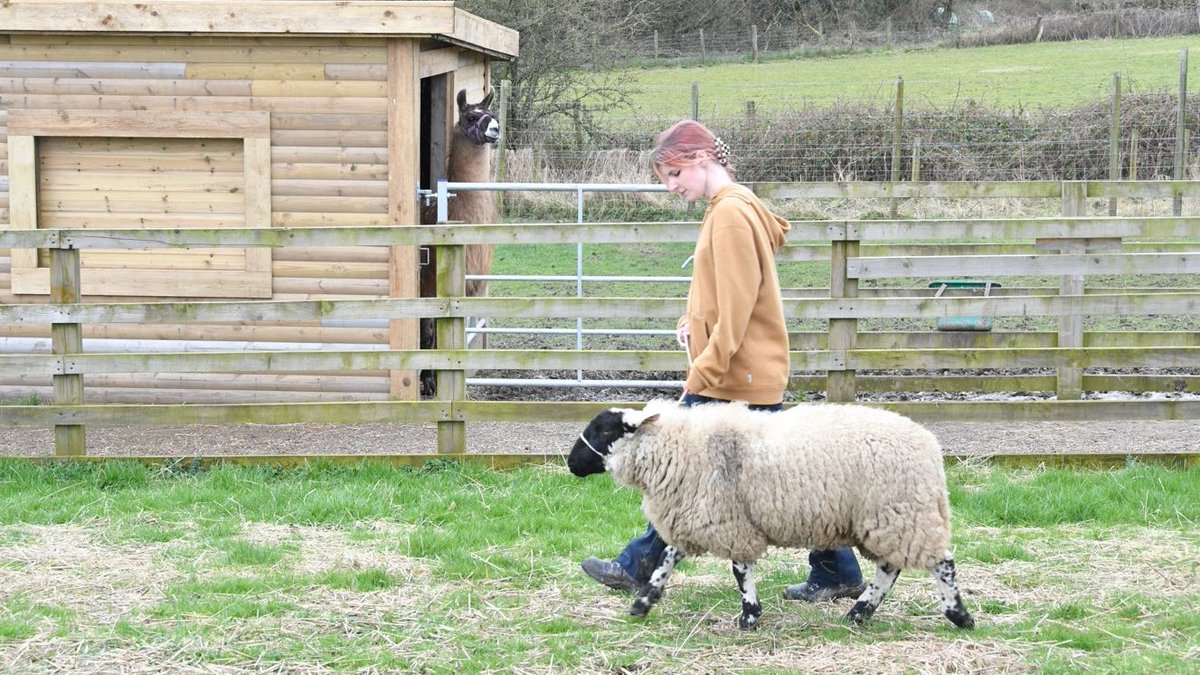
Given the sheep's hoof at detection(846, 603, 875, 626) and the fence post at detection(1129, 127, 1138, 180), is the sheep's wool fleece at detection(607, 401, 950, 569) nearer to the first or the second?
the sheep's hoof at detection(846, 603, 875, 626)

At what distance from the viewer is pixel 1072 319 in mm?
9500

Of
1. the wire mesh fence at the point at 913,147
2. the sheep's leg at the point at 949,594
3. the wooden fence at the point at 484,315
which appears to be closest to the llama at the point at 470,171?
the wooden fence at the point at 484,315

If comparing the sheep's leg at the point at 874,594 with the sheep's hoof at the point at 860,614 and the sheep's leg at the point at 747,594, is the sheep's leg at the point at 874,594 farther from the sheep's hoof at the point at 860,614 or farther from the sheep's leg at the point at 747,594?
the sheep's leg at the point at 747,594

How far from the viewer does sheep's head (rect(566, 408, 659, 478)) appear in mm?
5199

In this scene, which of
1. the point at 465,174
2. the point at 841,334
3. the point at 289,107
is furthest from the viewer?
the point at 465,174

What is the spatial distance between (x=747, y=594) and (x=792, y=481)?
0.51 metres

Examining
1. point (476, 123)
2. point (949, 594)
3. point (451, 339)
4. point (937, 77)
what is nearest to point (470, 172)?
point (476, 123)

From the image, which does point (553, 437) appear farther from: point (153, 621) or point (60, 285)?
point (153, 621)

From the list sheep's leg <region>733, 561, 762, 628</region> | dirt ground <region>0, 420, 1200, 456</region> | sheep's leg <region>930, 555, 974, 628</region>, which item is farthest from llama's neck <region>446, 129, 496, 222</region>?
sheep's leg <region>930, 555, 974, 628</region>

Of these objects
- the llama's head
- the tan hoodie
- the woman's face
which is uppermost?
the llama's head

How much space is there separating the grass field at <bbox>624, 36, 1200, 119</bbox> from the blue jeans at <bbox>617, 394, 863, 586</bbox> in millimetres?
19057

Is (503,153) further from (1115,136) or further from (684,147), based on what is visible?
(684,147)

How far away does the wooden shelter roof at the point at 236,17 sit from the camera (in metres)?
9.92

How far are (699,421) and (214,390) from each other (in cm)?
651
